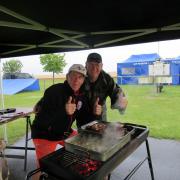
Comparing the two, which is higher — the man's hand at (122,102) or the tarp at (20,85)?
the man's hand at (122,102)

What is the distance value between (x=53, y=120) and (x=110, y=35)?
1.30m

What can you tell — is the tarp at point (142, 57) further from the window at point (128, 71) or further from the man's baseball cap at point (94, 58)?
the man's baseball cap at point (94, 58)

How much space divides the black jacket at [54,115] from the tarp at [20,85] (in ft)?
38.6

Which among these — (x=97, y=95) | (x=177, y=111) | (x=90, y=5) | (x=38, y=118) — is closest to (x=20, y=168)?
(x=38, y=118)

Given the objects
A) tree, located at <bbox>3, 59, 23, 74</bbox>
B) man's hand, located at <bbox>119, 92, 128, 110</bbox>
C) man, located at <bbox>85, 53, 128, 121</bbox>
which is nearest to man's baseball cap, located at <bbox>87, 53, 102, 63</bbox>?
man, located at <bbox>85, 53, 128, 121</bbox>

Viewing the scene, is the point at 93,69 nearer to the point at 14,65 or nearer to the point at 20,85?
the point at 20,85

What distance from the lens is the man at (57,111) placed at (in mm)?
1682

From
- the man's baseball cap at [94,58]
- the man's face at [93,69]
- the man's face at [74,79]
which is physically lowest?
the man's face at [74,79]

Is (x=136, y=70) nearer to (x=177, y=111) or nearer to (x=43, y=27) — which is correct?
(x=177, y=111)

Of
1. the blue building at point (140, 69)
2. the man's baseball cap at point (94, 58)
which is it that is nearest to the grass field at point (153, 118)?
the man's baseball cap at point (94, 58)

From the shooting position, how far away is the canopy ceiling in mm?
1533

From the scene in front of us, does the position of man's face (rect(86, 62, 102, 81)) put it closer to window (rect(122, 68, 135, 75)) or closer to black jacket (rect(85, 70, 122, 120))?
black jacket (rect(85, 70, 122, 120))

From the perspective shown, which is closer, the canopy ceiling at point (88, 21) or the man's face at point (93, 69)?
the canopy ceiling at point (88, 21)

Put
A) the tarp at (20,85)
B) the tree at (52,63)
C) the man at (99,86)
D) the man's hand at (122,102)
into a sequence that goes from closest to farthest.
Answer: the man at (99,86), the man's hand at (122,102), the tarp at (20,85), the tree at (52,63)
